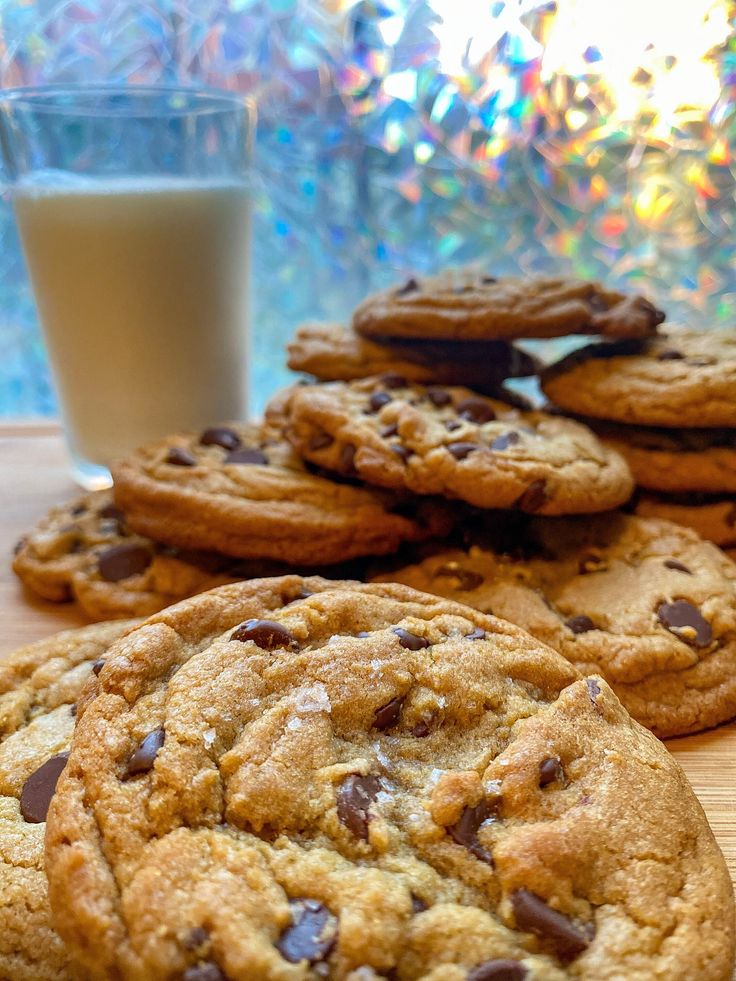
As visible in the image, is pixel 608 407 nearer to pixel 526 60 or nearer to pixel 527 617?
pixel 527 617

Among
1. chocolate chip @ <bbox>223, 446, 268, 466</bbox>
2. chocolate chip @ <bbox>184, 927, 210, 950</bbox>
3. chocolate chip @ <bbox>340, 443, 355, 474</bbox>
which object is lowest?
chocolate chip @ <bbox>184, 927, 210, 950</bbox>

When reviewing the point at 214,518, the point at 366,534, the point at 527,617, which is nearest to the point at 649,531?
the point at 527,617

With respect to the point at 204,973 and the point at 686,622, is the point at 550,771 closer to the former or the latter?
the point at 204,973

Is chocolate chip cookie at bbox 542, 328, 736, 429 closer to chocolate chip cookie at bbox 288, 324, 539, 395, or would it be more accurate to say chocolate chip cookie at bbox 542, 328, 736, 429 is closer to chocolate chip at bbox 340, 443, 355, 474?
chocolate chip cookie at bbox 288, 324, 539, 395

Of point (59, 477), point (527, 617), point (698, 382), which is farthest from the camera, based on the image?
point (59, 477)

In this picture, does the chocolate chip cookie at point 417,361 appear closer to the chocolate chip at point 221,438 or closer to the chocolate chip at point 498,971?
the chocolate chip at point 221,438

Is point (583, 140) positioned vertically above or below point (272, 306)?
above

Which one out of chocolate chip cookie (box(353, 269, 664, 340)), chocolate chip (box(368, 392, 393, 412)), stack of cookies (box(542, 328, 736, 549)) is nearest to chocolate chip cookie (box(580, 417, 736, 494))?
stack of cookies (box(542, 328, 736, 549))

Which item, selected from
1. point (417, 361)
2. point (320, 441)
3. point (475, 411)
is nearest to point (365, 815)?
point (320, 441)
